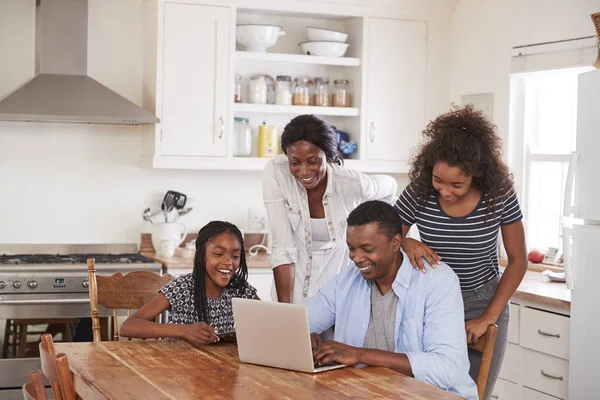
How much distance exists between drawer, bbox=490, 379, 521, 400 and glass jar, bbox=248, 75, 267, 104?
2002 mm

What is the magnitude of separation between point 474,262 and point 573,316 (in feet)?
3.30

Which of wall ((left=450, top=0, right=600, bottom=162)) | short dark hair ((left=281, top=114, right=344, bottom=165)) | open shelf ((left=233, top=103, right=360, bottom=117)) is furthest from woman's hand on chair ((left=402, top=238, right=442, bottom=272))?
open shelf ((left=233, top=103, right=360, bottom=117))

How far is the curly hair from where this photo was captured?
2.48 m

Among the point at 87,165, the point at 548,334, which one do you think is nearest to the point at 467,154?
the point at 548,334

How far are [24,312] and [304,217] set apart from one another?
1.68 meters

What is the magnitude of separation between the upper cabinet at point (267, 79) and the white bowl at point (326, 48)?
0.03 m

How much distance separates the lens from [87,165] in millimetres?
4754

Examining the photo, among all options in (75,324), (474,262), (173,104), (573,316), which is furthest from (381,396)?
(173,104)

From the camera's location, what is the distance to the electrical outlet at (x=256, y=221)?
16.2 ft

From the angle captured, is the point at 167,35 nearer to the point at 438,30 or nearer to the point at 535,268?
the point at 438,30

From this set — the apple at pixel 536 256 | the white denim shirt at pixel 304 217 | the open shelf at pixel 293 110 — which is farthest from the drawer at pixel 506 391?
the open shelf at pixel 293 110

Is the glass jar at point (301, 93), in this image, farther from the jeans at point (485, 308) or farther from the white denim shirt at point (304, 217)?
the jeans at point (485, 308)

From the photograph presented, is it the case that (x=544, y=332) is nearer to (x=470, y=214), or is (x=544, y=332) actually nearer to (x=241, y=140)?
(x=470, y=214)

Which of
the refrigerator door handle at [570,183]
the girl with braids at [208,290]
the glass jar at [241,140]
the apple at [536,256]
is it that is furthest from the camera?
the glass jar at [241,140]
